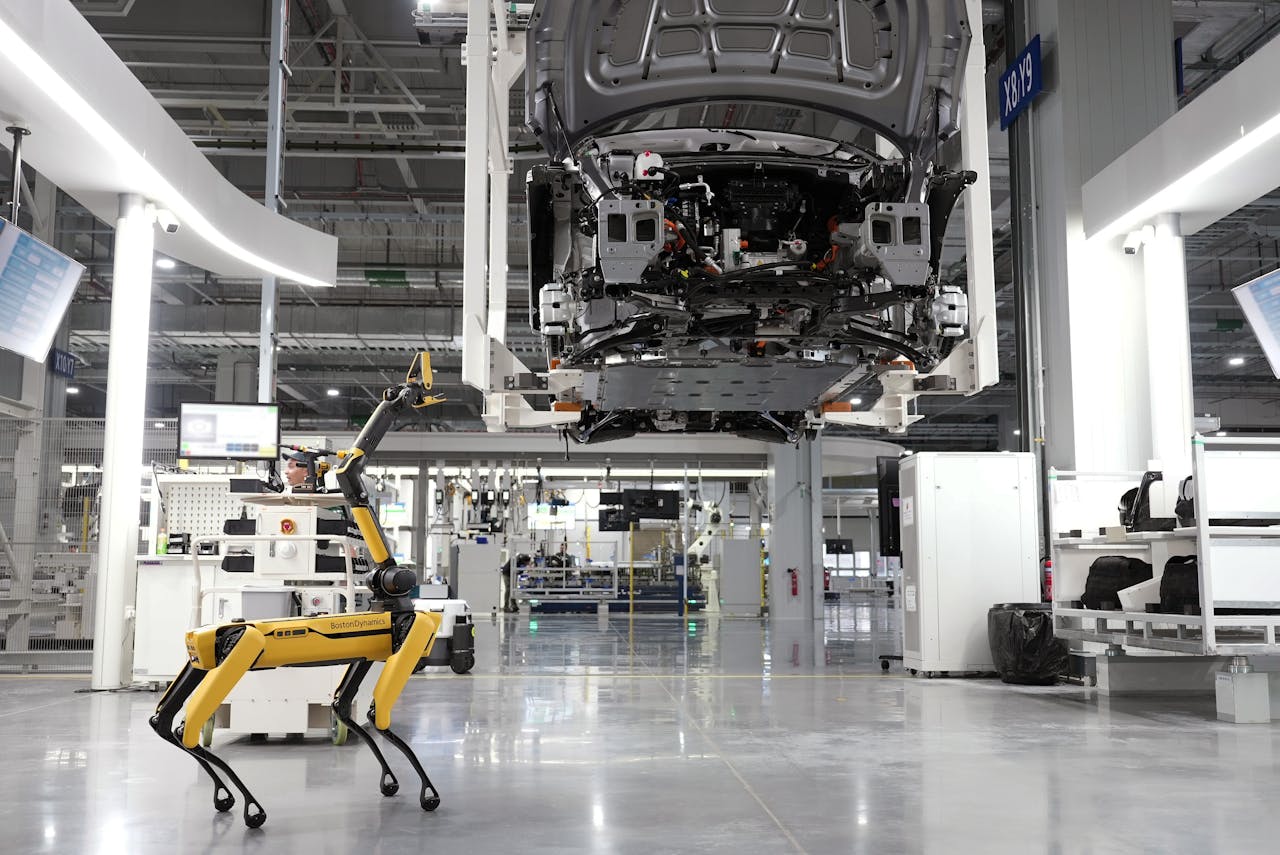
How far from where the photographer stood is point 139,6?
8883mm

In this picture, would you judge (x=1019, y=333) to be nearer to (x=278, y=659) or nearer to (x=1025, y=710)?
(x=1025, y=710)

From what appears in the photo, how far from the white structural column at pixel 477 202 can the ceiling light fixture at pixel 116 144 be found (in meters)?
1.94

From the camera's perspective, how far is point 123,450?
662 cm

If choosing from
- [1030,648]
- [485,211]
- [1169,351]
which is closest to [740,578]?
[1030,648]

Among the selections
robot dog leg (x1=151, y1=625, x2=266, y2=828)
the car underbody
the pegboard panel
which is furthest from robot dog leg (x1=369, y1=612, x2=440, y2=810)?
the pegboard panel

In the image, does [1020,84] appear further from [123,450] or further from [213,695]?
[213,695]

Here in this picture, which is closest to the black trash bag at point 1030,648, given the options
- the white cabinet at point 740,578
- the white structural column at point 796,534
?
the white structural column at point 796,534

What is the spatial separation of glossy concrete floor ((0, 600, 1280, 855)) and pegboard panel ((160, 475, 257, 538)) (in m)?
1.08

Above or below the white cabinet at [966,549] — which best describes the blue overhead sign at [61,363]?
above

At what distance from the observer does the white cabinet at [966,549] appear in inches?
283

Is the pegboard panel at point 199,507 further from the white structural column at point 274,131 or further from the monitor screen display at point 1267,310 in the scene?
the monitor screen display at point 1267,310

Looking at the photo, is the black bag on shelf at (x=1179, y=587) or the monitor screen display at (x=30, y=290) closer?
the black bag on shelf at (x=1179, y=587)

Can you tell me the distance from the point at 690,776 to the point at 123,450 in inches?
183

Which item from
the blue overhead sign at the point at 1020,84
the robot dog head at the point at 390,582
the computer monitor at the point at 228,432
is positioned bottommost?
the robot dog head at the point at 390,582
